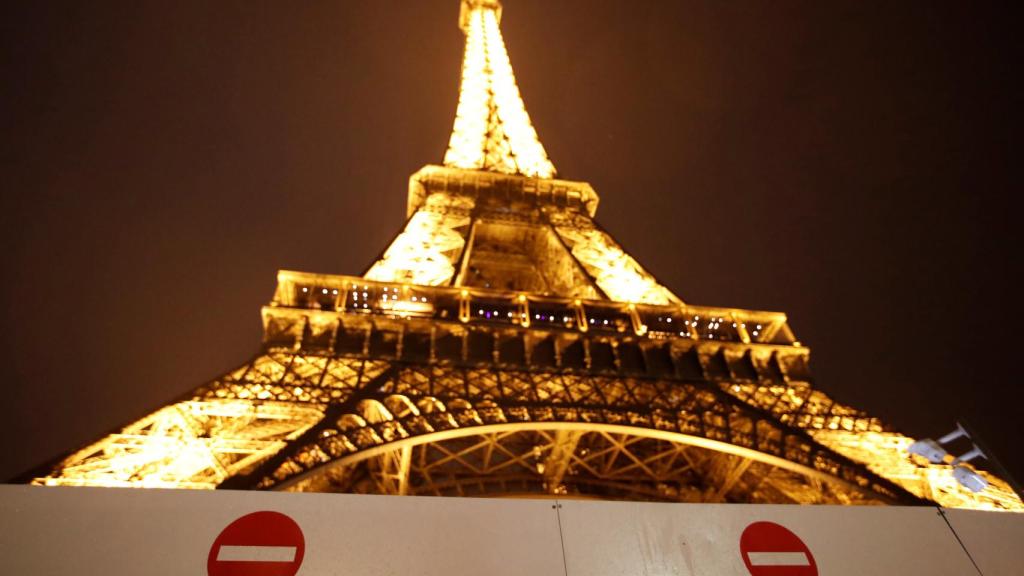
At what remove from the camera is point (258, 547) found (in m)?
3.34

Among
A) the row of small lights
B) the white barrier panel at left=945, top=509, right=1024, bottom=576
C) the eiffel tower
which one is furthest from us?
the row of small lights

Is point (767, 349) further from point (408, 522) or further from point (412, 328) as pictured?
point (408, 522)

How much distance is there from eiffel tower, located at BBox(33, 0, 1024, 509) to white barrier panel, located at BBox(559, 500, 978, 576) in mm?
4789

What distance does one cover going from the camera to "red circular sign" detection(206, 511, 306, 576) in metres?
3.26

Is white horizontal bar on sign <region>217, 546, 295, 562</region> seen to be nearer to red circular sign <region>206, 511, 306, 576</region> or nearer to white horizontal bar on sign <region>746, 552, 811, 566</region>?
red circular sign <region>206, 511, 306, 576</region>

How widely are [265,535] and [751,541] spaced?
2.83 meters

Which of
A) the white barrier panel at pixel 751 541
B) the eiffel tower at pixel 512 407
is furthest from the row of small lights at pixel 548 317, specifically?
the white barrier panel at pixel 751 541

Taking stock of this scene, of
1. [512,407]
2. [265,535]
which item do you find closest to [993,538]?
[265,535]

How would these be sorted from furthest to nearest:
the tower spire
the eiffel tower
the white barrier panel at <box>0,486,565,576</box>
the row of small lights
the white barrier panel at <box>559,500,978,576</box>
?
1. the tower spire
2. the row of small lights
3. the eiffel tower
4. the white barrier panel at <box>559,500,978,576</box>
5. the white barrier panel at <box>0,486,565,576</box>

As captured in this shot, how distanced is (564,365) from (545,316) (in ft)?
9.47

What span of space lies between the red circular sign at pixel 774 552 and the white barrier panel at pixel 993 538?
117 centimetres

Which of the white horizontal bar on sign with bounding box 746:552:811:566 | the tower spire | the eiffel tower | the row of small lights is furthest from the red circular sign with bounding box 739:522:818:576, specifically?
the tower spire

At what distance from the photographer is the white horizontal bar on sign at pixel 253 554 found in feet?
10.8

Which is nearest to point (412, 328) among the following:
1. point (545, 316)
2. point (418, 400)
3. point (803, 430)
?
point (418, 400)
